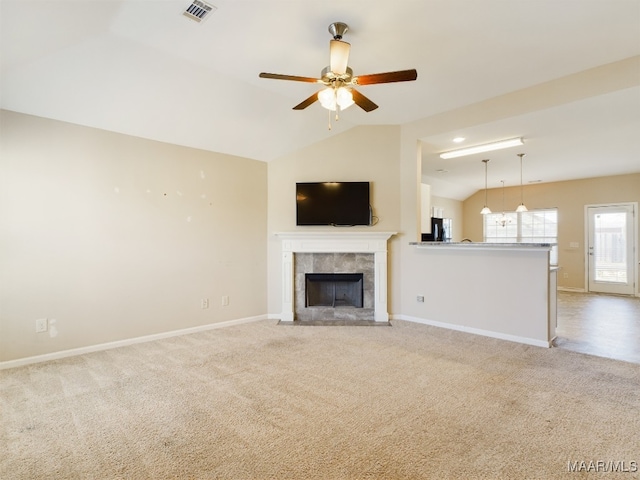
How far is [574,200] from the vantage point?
308 inches

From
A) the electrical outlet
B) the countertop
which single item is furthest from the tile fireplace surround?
the electrical outlet

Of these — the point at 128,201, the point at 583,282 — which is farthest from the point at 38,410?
the point at 583,282

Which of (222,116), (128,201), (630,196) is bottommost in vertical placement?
(128,201)

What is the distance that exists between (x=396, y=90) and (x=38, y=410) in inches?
174

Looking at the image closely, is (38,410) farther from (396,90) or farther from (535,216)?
(535,216)

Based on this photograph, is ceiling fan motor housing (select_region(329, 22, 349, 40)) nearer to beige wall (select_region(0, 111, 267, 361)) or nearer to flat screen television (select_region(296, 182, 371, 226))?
flat screen television (select_region(296, 182, 371, 226))

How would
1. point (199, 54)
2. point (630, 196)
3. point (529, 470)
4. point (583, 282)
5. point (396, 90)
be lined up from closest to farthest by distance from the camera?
point (529, 470)
point (199, 54)
point (396, 90)
point (630, 196)
point (583, 282)

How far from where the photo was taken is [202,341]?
3949mm

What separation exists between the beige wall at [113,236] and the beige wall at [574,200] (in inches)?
294

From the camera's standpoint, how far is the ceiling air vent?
240 centimetres

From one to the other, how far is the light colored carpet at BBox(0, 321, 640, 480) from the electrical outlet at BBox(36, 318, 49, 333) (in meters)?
0.35

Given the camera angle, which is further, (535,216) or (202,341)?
(535,216)

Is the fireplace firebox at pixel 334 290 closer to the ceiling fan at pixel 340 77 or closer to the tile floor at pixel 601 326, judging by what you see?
the tile floor at pixel 601 326

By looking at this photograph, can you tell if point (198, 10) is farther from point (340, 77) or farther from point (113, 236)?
point (113, 236)
